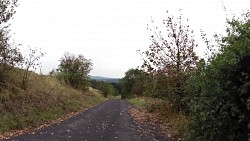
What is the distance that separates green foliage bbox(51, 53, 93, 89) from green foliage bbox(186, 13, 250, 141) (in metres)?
45.7

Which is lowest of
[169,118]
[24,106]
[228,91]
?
[169,118]

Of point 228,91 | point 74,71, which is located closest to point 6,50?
point 228,91

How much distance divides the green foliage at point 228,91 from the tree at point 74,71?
45951 millimetres

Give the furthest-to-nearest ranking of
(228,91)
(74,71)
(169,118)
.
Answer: (74,71) → (169,118) → (228,91)

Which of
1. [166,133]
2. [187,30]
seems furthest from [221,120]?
[187,30]

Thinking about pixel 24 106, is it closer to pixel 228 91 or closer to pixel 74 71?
pixel 228 91

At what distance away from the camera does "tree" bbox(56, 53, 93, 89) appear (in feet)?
181

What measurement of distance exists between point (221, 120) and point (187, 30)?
581 inches

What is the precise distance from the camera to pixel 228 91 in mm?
8109

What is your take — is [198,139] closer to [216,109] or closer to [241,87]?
[216,109]

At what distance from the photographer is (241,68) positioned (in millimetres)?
7969

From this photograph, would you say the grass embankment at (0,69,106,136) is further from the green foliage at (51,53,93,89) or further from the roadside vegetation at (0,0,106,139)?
the green foliage at (51,53,93,89)

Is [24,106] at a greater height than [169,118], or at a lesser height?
greater

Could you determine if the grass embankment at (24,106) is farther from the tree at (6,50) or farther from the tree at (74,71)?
the tree at (74,71)
